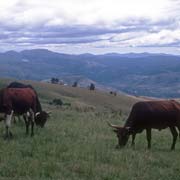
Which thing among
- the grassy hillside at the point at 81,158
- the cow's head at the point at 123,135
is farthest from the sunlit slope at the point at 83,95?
the cow's head at the point at 123,135

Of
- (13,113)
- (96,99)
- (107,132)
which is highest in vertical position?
(13,113)

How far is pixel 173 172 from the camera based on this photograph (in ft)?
43.1

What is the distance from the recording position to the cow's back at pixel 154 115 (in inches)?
712

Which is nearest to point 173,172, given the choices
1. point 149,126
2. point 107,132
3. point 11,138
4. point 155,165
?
point 155,165

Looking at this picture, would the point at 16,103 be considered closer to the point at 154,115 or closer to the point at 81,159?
the point at 154,115

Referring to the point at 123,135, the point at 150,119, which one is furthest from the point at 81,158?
the point at 150,119

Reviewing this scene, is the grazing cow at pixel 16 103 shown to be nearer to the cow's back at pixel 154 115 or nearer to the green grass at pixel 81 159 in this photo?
the green grass at pixel 81 159

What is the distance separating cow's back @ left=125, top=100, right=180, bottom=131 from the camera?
712 inches

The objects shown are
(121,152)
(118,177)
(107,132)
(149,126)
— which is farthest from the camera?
(107,132)

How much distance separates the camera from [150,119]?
18125 mm

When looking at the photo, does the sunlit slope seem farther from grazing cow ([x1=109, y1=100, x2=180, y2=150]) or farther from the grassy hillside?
grazing cow ([x1=109, y1=100, x2=180, y2=150])

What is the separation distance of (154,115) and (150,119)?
9.0 inches

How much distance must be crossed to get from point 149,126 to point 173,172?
205 inches

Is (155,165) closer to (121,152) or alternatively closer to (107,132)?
(121,152)
